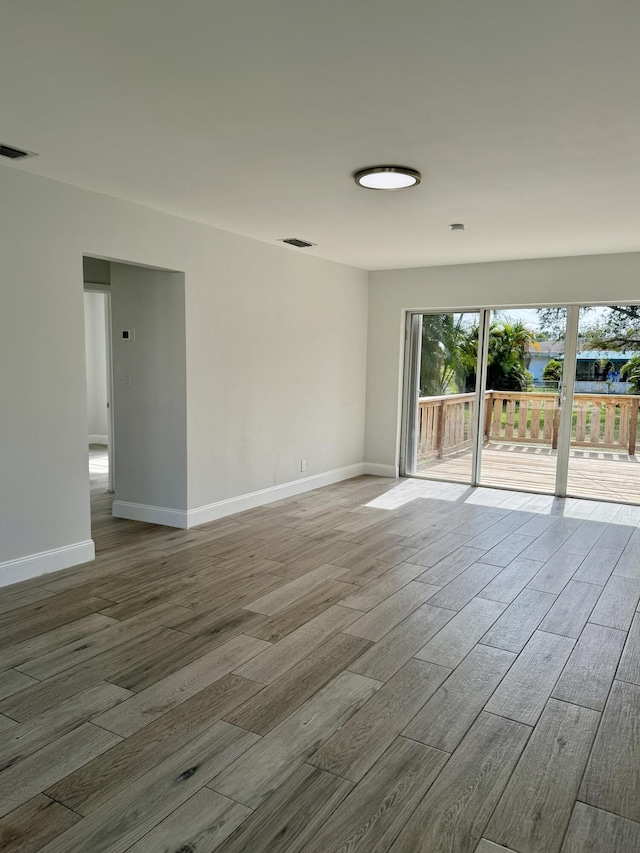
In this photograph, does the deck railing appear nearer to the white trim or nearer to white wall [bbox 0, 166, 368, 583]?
white wall [bbox 0, 166, 368, 583]

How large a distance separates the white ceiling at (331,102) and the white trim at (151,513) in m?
2.37

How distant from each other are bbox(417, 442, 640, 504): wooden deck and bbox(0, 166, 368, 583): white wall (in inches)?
49.4

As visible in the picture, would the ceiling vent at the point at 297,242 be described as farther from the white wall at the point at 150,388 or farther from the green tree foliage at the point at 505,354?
the green tree foliage at the point at 505,354

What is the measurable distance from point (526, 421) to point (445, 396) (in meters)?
0.95

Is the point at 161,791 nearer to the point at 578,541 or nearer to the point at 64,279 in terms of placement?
the point at 64,279

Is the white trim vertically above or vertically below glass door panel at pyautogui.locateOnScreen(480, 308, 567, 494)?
below

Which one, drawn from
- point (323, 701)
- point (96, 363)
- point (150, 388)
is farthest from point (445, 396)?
point (96, 363)

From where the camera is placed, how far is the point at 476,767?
2.07m

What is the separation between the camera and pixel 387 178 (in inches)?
135

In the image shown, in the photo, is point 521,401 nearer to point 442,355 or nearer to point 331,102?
point 442,355

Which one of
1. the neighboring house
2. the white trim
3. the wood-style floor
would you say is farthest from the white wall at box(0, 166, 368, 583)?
the neighboring house

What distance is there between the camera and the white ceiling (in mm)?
1907

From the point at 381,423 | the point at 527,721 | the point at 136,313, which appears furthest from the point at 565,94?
the point at 381,423

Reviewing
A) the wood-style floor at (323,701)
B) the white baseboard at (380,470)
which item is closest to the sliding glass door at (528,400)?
the white baseboard at (380,470)
